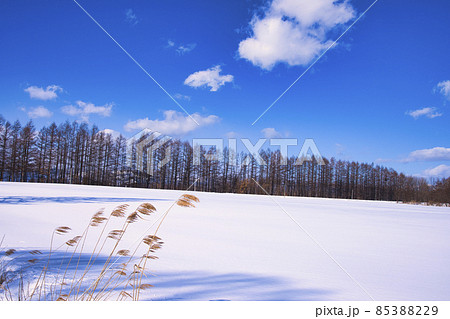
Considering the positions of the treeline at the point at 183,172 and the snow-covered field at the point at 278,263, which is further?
the treeline at the point at 183,172

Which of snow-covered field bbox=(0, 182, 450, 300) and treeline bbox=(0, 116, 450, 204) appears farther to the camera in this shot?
treeline bbox=(0, 116, 450, 204)

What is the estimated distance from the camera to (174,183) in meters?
34.0

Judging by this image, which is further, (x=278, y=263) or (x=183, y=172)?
(x=183, y=172)

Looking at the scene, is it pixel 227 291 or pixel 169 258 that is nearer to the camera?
pixel 227 291

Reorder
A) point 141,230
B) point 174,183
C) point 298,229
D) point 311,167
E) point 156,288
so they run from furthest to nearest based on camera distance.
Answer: point 311,167
point 174,183
point 298,229
point 141,230
point 156,288

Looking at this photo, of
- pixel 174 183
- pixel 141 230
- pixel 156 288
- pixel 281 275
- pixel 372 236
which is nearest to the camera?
pixel 156 288

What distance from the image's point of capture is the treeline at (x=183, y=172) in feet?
84.7

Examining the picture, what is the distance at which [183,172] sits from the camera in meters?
31.4

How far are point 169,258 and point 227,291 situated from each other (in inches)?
53.5

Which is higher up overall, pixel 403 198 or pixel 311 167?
pixel 311 167

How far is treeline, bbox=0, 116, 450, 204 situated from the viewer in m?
25.8

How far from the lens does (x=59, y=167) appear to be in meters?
31.3

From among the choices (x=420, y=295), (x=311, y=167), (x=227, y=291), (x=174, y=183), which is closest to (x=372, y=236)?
(x=420, y=295)

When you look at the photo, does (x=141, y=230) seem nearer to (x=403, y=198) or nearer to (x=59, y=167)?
(x=59, y=167)
